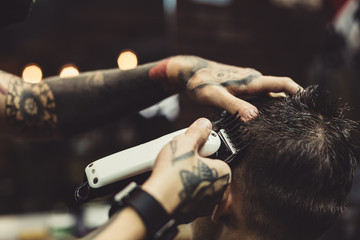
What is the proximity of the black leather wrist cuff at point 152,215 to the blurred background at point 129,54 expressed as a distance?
2.42m

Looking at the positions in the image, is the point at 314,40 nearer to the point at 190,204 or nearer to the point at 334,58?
the point at 334,58

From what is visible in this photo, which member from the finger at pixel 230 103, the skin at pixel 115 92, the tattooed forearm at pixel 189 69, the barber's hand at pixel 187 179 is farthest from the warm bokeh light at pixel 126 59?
the barber's hand at pixel 187 179

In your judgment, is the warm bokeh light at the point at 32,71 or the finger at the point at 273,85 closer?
the finger at the point at 273,85

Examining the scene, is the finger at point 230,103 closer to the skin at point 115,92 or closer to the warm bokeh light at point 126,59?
the skin at point 115,92

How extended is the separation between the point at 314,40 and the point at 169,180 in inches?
187

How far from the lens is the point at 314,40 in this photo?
Answer: 4.91m

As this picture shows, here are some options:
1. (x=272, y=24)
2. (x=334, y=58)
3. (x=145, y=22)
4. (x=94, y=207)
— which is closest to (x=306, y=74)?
(x=272, y=24)

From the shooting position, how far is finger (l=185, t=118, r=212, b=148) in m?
0.82

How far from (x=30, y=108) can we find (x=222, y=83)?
2.31 ft

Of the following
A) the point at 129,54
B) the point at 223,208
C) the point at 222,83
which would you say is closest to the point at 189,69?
the point at 222,83

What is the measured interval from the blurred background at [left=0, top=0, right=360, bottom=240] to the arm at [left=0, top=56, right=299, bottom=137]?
1784 millimetres

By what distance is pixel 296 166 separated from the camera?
37.2 inches

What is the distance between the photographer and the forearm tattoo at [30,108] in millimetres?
1278

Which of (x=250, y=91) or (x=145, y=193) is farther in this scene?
(x=250, y=91)
